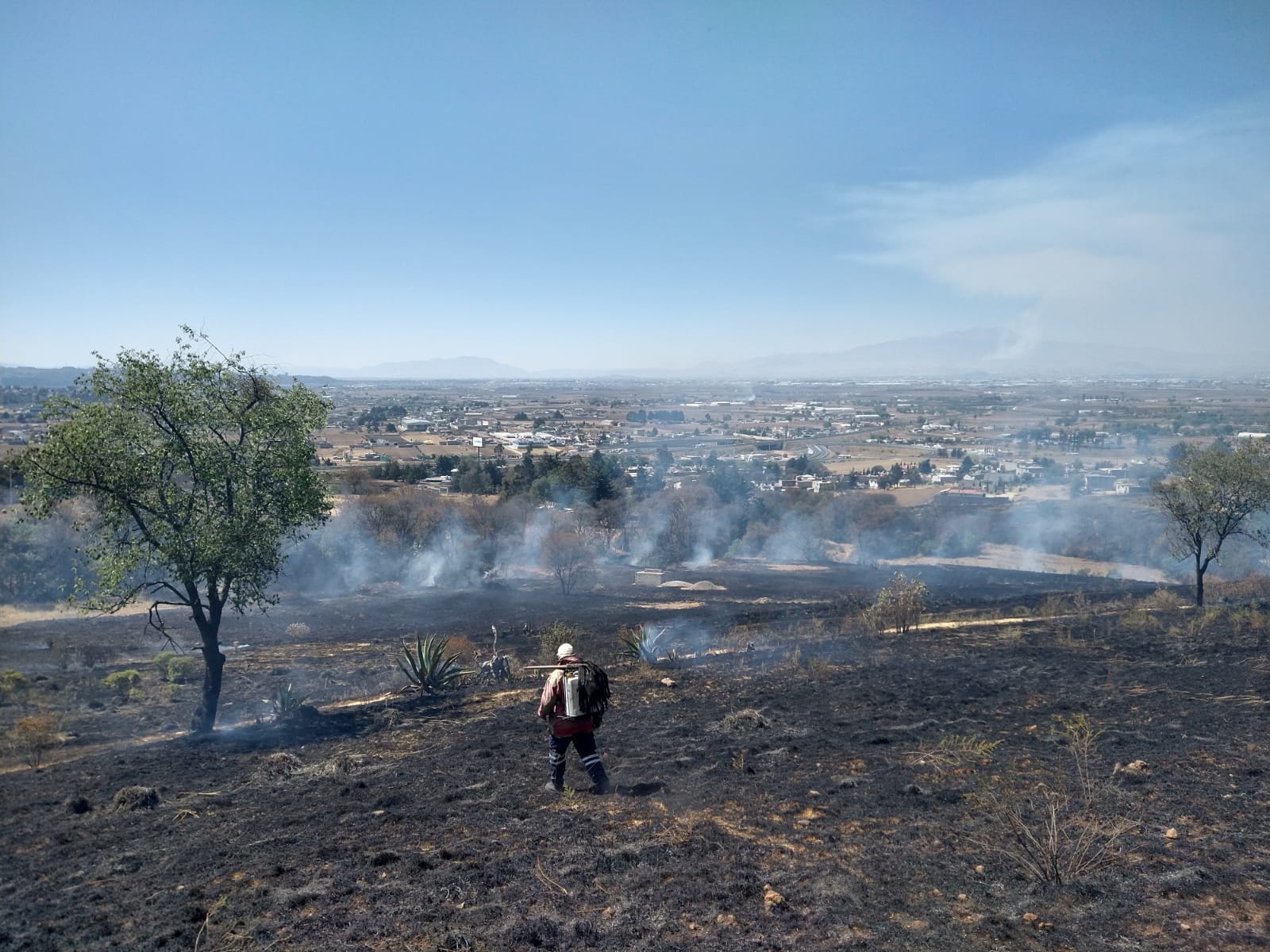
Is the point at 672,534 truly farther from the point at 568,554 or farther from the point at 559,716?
the point at 559,716

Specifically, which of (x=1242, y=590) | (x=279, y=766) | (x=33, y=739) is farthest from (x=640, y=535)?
(x=279, y=766)

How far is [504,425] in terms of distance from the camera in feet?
326

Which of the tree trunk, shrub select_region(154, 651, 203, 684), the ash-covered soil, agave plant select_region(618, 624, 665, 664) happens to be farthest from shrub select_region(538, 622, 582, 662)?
shrub select_region(154, 651, 203, 684)

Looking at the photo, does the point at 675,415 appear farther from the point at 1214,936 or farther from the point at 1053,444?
the point at 1214,936

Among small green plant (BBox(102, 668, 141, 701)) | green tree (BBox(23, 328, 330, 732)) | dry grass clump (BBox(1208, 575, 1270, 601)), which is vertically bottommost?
dry grass clump (BBox(1208, 575, 1270, 601))

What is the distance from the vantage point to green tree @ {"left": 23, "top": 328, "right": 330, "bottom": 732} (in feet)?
38.6

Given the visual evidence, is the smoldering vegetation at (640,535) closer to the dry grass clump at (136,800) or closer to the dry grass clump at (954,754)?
the dry grass clump at (136,800)

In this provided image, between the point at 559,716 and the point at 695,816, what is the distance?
5.14 ft

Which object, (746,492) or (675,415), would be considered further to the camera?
(675,415)

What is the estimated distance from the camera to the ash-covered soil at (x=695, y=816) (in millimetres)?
5227

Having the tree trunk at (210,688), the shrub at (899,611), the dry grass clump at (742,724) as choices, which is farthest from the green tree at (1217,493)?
the tree trunk at (210,688)

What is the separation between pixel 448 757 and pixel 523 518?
3052 cm

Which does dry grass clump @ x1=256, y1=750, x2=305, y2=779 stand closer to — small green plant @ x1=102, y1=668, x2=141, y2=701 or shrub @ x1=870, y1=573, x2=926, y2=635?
small green plant @ x1=102, y1=668, x2=141, y2=701

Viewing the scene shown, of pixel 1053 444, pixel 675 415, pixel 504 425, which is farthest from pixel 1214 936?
pixel 675 415
